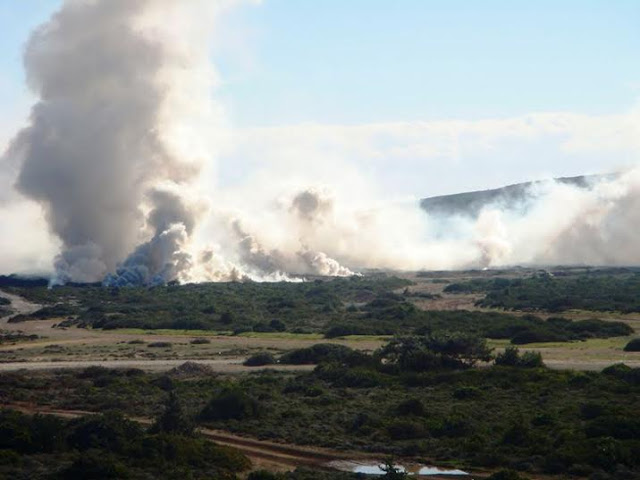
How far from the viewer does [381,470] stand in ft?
78.6

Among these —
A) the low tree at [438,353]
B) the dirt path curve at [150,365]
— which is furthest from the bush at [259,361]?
the low tree at [438,353]

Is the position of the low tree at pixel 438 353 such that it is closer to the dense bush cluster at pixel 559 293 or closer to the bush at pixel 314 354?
the bush at pixel 314 354

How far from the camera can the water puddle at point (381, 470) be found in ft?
79.3

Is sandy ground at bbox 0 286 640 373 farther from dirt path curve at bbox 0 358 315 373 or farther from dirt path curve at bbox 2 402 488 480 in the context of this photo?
dirt path curve at bbox 2 402 488 480

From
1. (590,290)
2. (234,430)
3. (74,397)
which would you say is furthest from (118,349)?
(590,290)

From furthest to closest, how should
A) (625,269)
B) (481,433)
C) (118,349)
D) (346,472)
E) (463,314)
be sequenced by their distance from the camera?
(625,269) < (463,314) < (118,349) < (481,433) < (346,472)

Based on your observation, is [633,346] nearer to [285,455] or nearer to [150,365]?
[150,365]

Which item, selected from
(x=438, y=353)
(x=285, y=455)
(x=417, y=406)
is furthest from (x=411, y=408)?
(x=438, y=353)

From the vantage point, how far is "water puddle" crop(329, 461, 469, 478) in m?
24.2

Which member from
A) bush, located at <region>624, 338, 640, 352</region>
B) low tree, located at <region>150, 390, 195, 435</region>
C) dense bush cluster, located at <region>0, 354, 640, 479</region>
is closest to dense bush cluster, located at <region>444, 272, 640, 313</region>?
bush, located at <region>624, 338, 640, 352</region>

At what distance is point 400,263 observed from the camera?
488ft

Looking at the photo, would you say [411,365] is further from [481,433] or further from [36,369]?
[36,369]

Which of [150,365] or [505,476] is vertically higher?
[150,365]

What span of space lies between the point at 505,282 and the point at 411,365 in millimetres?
64384
